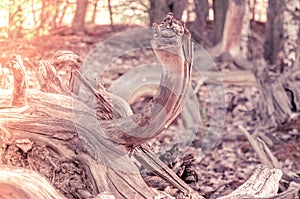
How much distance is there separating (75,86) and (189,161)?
0.74 m

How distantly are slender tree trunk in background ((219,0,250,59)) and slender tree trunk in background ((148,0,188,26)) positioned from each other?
2.18 feet

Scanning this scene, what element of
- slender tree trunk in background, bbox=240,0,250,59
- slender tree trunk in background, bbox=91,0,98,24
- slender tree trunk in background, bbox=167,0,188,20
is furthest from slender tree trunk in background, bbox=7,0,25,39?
slender tree trunk in background, bbox=240,0,250,59

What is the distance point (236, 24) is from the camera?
9375 millimetres

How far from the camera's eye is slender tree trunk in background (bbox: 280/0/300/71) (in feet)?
29.7

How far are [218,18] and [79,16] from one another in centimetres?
195

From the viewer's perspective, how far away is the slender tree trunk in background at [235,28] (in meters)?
9.31

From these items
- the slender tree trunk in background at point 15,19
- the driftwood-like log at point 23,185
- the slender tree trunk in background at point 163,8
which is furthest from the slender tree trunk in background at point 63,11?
the driftwood-like log at point 23,185

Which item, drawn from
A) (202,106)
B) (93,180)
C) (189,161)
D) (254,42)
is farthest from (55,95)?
(254,42)

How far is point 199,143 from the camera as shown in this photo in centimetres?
732

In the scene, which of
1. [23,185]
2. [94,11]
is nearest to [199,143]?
[94,11]

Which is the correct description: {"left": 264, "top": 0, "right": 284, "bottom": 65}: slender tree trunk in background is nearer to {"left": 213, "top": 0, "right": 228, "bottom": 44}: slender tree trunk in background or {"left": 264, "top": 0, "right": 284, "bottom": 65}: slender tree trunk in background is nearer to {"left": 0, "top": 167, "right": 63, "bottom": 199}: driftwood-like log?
{"left": 213, "top": 0, "right": 228, "bottom": 44}: slender tree trunk in background

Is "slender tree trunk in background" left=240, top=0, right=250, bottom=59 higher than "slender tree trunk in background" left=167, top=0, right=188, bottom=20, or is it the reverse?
"slender tree trunk in background" left=167, top=0, right=188, bottom=20

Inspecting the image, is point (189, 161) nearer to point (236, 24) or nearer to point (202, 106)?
point (202, 106)

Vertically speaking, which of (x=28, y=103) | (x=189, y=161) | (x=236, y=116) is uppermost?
(x=28, y=103)
